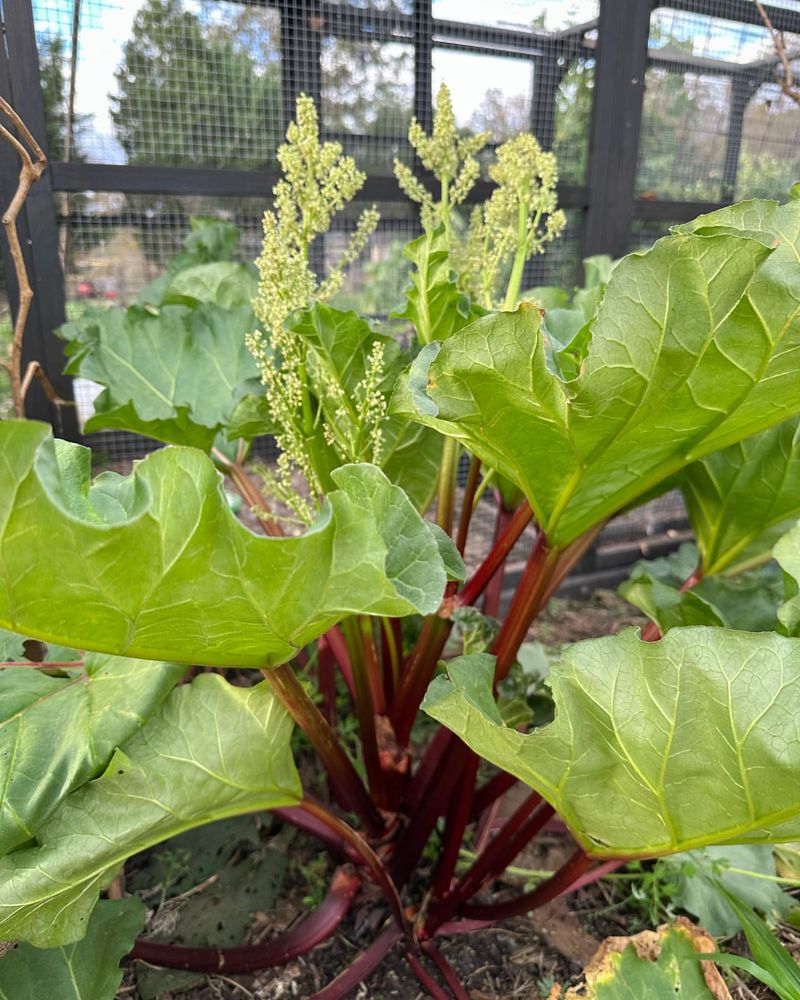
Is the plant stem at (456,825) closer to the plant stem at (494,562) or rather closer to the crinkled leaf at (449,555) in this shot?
the plant stem at (494,562)

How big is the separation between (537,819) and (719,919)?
1.00ft

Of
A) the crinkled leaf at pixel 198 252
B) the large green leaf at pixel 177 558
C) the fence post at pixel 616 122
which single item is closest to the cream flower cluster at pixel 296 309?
the large green leaf at pixel 177 558

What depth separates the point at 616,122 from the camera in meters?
1.86

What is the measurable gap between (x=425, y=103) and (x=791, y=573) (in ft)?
4.55

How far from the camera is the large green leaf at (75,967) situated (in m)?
0.73

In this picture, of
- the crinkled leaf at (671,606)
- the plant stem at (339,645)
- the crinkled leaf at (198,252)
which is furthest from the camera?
the crinkled leaf at (198,252)

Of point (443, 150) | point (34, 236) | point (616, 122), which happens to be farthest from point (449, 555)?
point (616, 122)

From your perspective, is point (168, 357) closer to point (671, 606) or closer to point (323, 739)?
point (323, 739)

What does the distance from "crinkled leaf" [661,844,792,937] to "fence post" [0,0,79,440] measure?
1.30 metres

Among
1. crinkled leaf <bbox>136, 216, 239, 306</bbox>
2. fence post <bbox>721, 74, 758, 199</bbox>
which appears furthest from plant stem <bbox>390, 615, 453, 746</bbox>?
fence post <bbox>721, 74, 758, 199</bbox>

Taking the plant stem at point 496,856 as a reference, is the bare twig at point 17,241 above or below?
above

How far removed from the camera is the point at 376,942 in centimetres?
93

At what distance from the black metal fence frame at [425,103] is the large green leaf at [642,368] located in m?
1.00

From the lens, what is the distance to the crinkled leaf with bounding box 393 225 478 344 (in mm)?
878
